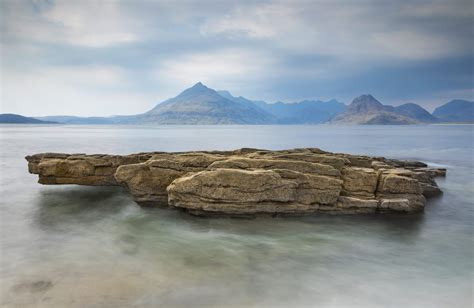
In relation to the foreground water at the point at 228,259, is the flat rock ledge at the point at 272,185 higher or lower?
higher

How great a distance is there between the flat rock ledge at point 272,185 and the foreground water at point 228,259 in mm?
807

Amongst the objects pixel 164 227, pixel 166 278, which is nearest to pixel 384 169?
pixel 164 227

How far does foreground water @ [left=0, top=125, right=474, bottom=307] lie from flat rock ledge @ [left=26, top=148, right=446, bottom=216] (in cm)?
81

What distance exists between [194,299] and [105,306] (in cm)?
281

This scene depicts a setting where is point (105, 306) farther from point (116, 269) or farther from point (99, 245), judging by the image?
point (99, 245)

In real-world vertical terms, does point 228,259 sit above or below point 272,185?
below

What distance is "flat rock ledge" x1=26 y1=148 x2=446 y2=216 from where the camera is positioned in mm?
17641

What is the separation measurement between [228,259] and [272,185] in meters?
5.61

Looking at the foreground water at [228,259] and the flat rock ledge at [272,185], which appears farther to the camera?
the flat rock ledge at [272,185]

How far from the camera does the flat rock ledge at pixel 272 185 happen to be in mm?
17641

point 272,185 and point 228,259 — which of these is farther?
point 272,185

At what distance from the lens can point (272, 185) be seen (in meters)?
17.7

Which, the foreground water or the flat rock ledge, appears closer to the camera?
the foreground water

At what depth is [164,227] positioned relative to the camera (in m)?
17.2
